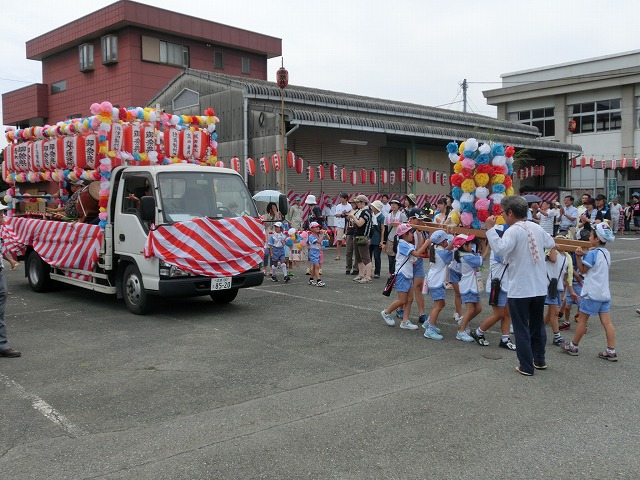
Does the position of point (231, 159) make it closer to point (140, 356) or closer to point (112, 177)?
point (112, 177)

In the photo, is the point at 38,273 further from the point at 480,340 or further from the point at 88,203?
the point at 480,340

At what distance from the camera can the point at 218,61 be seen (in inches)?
1457

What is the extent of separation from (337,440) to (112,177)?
22.0 ft

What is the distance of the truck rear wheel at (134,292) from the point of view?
875 centimetres

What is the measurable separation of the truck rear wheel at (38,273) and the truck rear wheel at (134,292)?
Result: 2.86 m

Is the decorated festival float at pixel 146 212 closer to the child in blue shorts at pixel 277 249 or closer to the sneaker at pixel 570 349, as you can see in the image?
the child in blue shorts at pixel 277 249

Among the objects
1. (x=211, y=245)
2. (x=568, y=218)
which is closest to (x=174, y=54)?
(x=568, y=218)

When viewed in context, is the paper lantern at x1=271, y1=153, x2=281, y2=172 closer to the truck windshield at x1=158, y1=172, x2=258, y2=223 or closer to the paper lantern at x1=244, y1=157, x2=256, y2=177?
the paper lantern at x1=244, y1=157, x2=256, y2=177

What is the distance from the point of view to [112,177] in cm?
943

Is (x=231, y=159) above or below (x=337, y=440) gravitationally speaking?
above

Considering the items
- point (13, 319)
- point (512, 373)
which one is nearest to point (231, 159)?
point (13, 319)

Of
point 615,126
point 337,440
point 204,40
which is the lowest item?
point 337,440

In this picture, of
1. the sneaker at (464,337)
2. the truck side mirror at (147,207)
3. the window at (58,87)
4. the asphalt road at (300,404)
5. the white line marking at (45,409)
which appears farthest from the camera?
the window at (58,87)

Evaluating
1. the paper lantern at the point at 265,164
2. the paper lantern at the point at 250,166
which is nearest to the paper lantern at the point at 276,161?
the paper lantern at the point at 265,164
